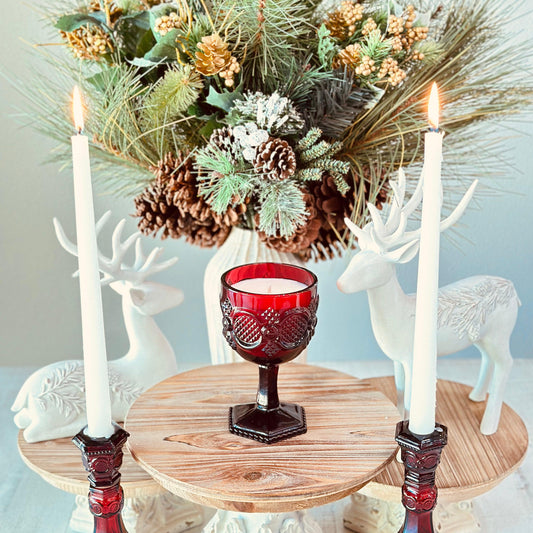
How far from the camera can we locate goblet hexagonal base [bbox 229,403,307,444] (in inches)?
28.0

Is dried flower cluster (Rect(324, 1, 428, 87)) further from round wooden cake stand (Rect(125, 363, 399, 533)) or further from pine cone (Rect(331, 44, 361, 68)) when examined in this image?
round wooden cake stand (Rect(125, 363, 399, 533))

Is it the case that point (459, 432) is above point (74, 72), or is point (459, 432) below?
below

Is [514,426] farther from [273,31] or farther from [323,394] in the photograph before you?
[273,31]

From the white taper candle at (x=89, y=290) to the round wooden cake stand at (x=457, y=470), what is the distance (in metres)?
0.35

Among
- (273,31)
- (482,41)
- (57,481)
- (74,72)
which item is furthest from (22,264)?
(482,41)

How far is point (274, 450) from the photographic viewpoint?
0.69 meters

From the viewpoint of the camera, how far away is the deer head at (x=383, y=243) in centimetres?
81

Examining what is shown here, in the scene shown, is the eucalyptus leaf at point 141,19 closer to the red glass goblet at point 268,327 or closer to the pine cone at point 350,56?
the pine cone at point 350,56

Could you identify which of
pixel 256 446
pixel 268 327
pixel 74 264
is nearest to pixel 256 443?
pixel 256 446

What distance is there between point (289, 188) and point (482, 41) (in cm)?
32

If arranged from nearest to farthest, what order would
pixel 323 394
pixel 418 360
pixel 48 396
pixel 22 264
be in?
pixel 418 360, pixel 323 394, pixel 48 396, pixel 22 264

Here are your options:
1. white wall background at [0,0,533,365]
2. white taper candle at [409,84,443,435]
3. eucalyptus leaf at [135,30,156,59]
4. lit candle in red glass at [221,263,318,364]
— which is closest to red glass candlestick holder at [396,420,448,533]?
white taper candle at [409,84,443,435]

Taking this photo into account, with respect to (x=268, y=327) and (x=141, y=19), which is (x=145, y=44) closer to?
(x=141, y=19)

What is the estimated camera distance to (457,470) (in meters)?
0.84
